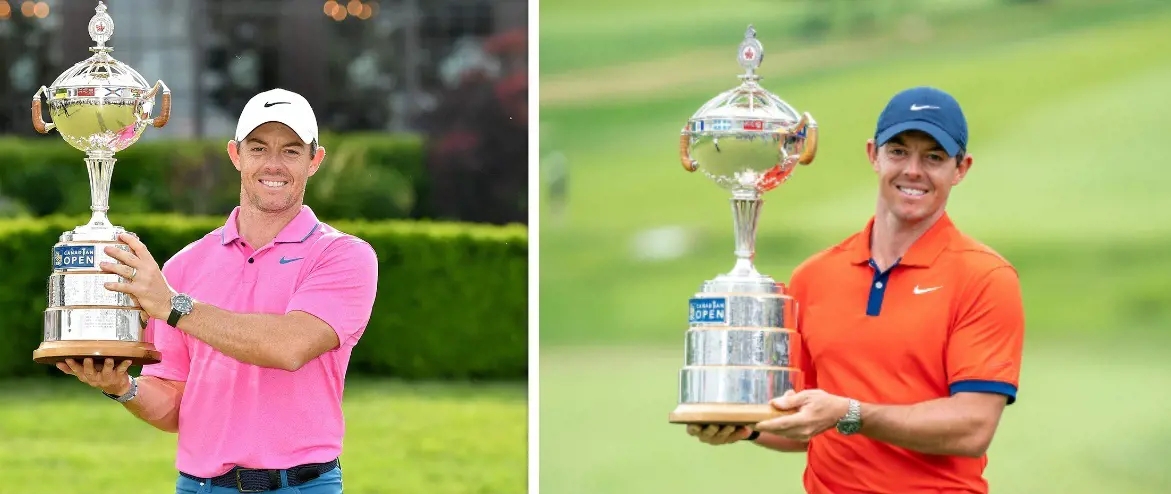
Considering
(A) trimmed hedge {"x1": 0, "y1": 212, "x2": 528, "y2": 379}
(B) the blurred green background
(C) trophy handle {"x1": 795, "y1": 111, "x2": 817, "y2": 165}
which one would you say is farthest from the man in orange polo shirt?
(A) trimmed hedge {"x1": 0, "y1": 212, "x2": 528, "y2": 379}

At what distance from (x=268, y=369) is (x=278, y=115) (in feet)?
1.63

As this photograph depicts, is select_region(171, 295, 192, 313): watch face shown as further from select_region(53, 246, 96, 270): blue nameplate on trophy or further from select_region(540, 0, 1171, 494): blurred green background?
select_region(540, 0, 1171, 494): blurred green background

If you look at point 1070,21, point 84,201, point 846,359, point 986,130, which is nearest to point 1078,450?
point 986,130

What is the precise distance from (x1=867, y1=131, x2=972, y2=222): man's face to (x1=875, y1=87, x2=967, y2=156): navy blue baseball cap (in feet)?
0.09

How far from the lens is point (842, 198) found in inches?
315

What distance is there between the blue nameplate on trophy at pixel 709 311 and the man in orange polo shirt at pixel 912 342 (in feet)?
0.60

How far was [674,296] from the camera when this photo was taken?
8.31m

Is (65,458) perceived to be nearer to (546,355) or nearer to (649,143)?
(546,355)

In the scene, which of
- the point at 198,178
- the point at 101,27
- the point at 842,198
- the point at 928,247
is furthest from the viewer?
the point at 198,178

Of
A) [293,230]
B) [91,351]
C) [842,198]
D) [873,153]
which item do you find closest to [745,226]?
[873,153]

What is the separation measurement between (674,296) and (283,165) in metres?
5.00

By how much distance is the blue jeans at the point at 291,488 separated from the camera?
3.39m

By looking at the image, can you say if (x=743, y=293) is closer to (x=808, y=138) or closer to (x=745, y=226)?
(x=745, y=226)

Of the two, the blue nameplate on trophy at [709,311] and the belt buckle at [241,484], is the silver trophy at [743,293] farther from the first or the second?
the belt buckle at [241,484]
